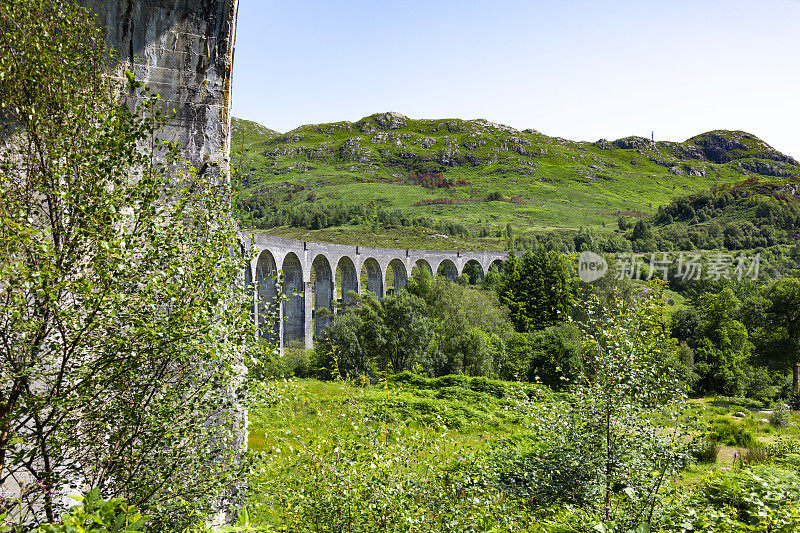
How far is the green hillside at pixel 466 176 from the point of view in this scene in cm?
8538

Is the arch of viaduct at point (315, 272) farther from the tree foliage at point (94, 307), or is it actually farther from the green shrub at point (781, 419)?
the green shrub at point (781, 419)

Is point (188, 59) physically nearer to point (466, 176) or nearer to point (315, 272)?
point (315, 272)

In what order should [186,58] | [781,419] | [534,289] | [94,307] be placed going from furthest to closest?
1. [534,289]
2. [781,419]
3. [186,58]
4. [94,307]

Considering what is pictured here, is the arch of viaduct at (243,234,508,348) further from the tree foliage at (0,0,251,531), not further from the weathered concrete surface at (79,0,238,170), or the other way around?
the tree foliage at (0,0,251,531)

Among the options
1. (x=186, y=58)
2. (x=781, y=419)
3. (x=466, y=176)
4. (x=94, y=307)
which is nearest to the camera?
(x=94, y=307)

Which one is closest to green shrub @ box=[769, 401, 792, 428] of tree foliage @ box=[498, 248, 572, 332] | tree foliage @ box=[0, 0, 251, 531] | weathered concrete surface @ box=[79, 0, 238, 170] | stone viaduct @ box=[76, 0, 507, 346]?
tree foliage @ box=[498, 248, 572, 332]

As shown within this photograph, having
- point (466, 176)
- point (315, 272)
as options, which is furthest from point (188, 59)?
point (466, 176)

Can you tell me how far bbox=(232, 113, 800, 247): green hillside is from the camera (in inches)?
3361

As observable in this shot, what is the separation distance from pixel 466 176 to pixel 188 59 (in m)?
139

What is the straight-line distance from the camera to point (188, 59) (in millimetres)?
4668

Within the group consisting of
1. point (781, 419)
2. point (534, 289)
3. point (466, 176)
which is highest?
point (466, 176)

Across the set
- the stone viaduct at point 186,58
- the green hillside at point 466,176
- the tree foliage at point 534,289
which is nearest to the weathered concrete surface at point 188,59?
the stone viaduct at point 186,58

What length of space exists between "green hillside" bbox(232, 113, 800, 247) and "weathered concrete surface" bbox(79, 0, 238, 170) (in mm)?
58927

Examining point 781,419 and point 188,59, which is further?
point 781,419
